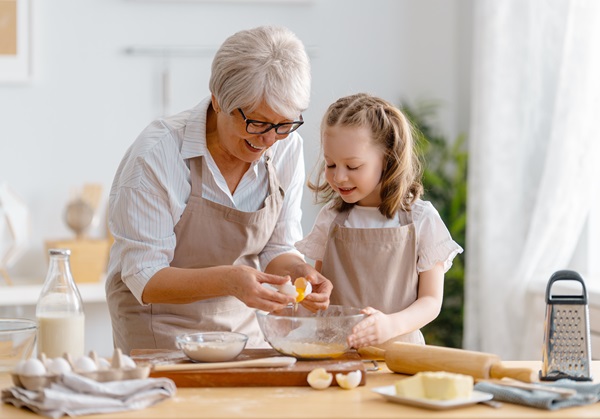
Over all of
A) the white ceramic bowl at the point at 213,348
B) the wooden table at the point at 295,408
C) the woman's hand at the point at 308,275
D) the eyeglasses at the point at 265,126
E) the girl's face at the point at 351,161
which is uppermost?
the eyeglasses at the point at 265,126

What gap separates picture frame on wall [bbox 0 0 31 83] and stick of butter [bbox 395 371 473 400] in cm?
304

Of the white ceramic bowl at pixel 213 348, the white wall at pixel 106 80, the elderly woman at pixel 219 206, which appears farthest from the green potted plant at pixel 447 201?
the white ceramic bowl at pixel 213 348

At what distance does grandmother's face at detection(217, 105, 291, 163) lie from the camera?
2232mm

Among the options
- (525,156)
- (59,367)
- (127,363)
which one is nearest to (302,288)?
(127,363)

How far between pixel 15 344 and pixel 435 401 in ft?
2.85

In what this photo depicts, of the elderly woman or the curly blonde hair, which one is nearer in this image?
the elderly woman

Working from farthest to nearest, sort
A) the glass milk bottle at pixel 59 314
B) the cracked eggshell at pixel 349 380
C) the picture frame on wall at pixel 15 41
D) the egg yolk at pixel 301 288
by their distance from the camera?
the picture frame on wall at pixel 15 41 → the egg yolk at pixel 301 288 → the glass milk bottle at pixel 59 314 → the cracked eggshell at pixel 349 380

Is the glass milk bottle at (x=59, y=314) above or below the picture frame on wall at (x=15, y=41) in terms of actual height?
below

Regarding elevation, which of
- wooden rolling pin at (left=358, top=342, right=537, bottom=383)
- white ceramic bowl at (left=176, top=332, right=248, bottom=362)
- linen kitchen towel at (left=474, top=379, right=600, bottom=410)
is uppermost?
white ceramic bowl at (left=176, top=332, right=248, bottom=362)

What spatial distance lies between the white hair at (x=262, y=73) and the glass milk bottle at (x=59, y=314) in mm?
558

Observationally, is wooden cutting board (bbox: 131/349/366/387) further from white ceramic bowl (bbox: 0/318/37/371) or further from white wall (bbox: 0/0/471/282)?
white wall (bbox: 0/0/471/282)

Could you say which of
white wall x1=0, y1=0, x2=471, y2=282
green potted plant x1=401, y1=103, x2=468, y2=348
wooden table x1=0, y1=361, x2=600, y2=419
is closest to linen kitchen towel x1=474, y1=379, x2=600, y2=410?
wooden table x1=0, y1=361, x2=600, y2=419

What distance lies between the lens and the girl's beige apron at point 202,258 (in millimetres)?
2422

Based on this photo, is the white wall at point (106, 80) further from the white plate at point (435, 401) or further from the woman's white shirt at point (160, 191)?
the white plate at point (435, 401)
